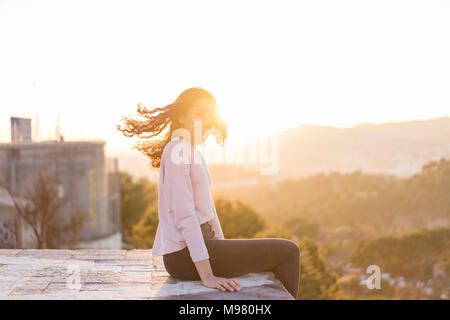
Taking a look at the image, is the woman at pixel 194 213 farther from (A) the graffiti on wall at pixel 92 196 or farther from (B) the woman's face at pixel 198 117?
(A) the graffiti on wall at pixel 92 196

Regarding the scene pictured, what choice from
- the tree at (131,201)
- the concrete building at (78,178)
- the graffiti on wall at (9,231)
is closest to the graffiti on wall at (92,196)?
the concrete building at (78,178)

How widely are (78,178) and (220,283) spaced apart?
2143 centimetres

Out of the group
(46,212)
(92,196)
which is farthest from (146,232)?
(46,212)

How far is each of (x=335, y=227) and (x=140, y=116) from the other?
131ft

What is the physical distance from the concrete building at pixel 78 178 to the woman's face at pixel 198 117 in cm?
1574

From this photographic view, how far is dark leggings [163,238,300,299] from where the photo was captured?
244cm

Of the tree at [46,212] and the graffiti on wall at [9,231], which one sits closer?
the graffiti on wall at [9,231]

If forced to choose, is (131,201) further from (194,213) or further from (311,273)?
(194,213)

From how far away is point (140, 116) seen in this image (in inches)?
100

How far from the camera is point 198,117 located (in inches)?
95.7

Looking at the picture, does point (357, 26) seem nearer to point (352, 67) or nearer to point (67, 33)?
point (352, 67)

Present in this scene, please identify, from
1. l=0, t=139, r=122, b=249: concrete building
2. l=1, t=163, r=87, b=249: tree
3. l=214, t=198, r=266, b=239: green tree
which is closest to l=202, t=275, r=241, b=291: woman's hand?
l=1, t=163, r=87, b=249: tree

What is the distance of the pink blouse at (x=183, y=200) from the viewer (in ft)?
7.45

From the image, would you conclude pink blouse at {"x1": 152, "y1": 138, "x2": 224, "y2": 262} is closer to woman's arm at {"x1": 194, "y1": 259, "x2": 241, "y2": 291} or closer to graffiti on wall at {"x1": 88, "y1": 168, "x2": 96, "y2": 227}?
woman's arm at {"x1": 194, "y1": 259, "x2": 241, "y2": 291}
